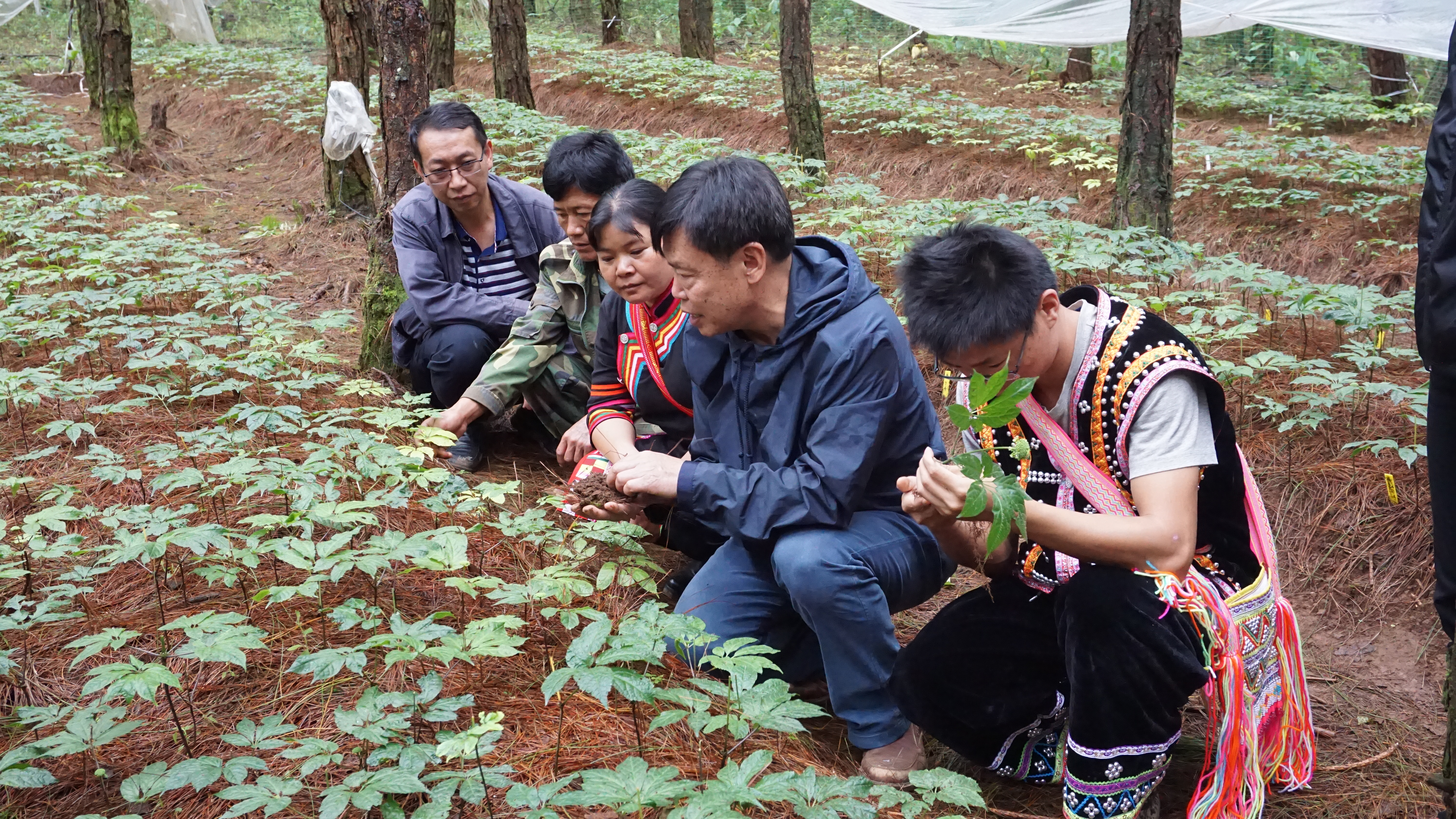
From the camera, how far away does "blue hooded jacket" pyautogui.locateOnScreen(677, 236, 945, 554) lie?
2262mm

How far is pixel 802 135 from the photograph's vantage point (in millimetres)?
7148

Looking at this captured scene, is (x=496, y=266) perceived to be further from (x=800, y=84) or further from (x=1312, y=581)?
(x=800, y=84)

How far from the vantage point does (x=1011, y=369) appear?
6.70 ft

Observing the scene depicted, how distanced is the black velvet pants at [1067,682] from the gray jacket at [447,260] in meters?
2.20

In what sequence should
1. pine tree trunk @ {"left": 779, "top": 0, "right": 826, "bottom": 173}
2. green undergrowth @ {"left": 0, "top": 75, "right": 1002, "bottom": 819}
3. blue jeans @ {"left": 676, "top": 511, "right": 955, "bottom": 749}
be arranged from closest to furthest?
green undergrowth @ {"left": 0, "top": 75, "right": 1002, "bottom": 819}
blue jeans @ {"left": 676, "top": 511, "right": 955, "bottom": 749}
pine tree trunk @ {"left": 779, "top": 0, "right": 826, "bottom": 173}

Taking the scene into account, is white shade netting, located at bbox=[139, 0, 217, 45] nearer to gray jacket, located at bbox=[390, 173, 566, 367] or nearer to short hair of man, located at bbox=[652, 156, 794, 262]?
gray jacket, located at bbox=[390, 173, 566, 367]

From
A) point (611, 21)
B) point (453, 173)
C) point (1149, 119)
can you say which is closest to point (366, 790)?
point (453, 173)

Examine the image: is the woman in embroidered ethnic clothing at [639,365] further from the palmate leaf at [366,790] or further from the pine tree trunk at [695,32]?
the pine tree trunk at [695,32]

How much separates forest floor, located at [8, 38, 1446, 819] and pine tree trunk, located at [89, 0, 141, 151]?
2.88 m

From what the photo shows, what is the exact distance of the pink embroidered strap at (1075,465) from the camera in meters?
2.04

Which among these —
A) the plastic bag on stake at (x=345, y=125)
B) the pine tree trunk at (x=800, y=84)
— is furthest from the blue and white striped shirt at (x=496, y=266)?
the pine tree trunk at (x=800, y=84)

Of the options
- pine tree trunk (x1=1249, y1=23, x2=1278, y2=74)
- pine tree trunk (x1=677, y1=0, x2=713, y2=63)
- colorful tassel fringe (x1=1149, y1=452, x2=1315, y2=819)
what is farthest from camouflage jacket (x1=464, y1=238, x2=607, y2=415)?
pine tree trunk (x1=1249, y1=23, x2=1278, y2=74)

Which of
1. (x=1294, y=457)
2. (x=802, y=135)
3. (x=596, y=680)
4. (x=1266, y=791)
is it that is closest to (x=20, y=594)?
(x=596, y=680)

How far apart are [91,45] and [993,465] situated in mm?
11986
